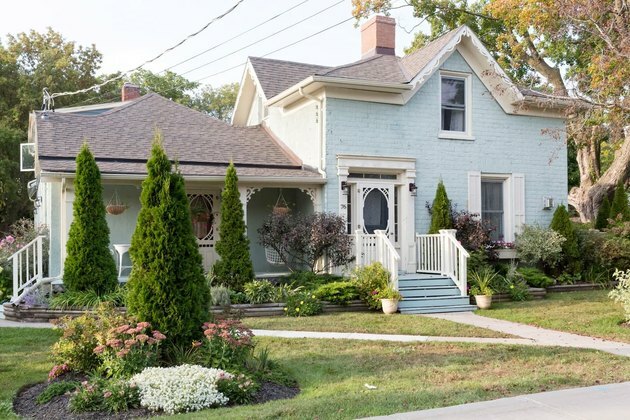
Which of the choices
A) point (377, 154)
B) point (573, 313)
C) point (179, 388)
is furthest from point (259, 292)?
point (179, 388)

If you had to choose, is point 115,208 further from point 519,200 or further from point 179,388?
point 519,200

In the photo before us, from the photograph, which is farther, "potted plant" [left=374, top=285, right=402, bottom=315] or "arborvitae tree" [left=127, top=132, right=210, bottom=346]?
"potted plant" [left=374, top=285, right=402, bottom=315]

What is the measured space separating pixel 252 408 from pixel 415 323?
221 inches

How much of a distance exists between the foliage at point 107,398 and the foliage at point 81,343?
916 millimetres

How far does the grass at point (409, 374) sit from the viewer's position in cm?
541

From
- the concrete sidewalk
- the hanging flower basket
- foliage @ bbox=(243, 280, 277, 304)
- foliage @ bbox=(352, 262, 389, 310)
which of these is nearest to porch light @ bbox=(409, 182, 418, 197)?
foliage @ bbox=(352, 262, 389, 310)

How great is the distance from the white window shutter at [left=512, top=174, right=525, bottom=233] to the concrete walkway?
4.90 meters

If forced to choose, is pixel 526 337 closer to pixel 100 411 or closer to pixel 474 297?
pixel 474 297

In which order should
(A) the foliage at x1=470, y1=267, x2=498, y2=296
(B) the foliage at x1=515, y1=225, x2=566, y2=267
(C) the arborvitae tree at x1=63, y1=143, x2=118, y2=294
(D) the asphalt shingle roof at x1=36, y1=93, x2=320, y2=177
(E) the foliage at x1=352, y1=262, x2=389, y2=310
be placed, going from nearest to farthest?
(C) the arborvitae tree at x1=63, y1=143, x2=118, y2=294 < (E) the foliage at x1=352, y1=262, x2=389, y2=310 < (A) the foliage at x1=470, y1=267, x2=498, y2=296 < (D) the asphalt shingle roof at x1=36, y1=93, x2=320, y2=177 < (B) the foliage at x1=515, y1=225, x2=566, y2=267

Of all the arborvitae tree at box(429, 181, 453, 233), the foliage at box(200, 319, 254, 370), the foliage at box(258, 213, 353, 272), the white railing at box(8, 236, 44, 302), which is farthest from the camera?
the arborvitae tree at box(429, 181, 453, 233)

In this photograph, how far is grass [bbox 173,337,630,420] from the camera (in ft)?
17.7

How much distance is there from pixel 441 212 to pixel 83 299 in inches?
316

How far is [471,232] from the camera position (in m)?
14.2

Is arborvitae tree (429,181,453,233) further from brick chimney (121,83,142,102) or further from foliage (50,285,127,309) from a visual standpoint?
brick chimney (121,83,142,102)
